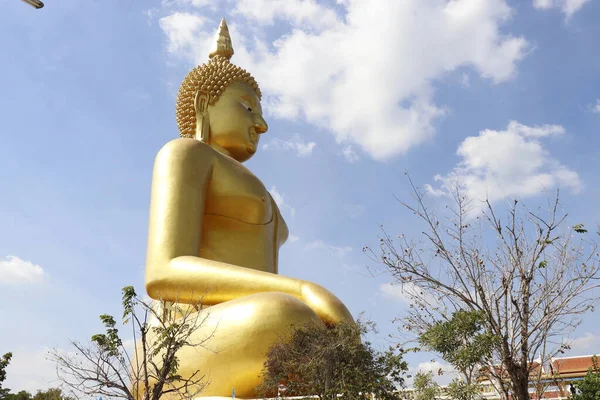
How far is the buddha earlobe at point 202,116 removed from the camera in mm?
10555

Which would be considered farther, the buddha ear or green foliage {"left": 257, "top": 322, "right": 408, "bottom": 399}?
the buddha ear

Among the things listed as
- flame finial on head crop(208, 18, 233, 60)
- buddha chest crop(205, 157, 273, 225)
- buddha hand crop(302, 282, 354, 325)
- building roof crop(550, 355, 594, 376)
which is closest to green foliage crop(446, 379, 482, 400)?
buddha hand crop(302, 282, 354, 325)

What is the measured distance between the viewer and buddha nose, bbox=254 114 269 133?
36.0 feet

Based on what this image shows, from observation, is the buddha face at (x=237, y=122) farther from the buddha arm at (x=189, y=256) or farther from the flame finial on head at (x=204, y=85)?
the buddha arm at (x=189, y=256)

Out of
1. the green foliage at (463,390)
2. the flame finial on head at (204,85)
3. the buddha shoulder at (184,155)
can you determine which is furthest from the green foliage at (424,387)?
the flame finial on head at (204,85)

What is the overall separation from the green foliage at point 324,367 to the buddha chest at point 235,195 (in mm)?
3222

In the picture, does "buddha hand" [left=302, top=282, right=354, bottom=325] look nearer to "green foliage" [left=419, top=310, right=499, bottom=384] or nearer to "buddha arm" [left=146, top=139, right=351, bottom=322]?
"buddha arm" [left=146, top=139, right=351, bottom=322]

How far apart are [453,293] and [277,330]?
231cm

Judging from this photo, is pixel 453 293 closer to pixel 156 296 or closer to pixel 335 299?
pixel 335 299

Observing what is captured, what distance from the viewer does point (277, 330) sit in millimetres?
6828

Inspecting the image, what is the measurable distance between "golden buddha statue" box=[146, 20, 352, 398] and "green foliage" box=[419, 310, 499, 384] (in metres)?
1.20

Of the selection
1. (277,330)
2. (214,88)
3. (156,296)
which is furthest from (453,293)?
(214,88)

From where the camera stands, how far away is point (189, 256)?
821 cm

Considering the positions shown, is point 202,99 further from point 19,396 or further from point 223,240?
point 19,396
